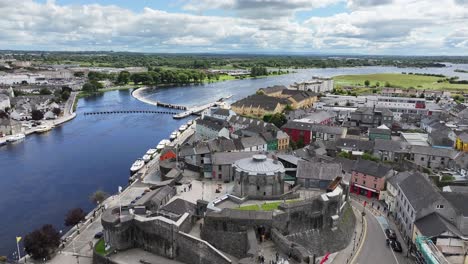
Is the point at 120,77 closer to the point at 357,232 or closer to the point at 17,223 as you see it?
the point at 17,223

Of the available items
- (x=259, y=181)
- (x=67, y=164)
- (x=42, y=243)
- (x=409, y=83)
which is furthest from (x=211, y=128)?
(x=409, y=83)

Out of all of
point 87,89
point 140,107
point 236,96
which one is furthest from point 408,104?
point 87,89

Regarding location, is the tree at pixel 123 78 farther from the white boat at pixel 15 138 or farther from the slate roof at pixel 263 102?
the white boat at pixel 15 138

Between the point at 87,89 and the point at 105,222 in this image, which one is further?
the point at 87,89

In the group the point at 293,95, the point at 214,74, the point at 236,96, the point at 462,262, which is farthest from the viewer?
the point at 214,74

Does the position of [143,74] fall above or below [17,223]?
above

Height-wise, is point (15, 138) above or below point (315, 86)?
below

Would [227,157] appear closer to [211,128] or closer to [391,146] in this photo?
[211,128]

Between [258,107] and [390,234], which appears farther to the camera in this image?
[258,107]

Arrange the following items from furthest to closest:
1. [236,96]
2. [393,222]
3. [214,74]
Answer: [214,74] → [236,96] → [393,222]
